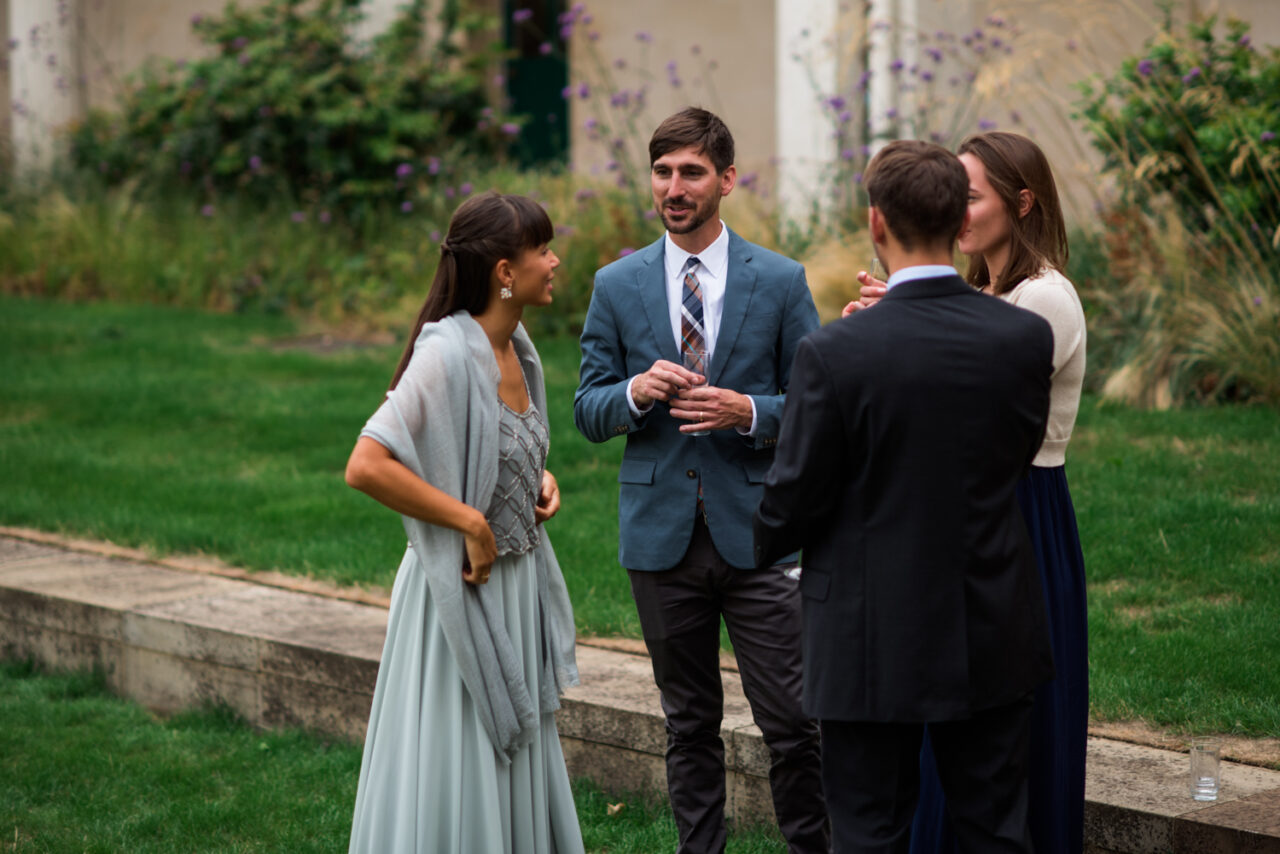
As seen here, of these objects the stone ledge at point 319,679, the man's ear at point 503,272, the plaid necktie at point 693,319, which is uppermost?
the man's ear at point 503,272

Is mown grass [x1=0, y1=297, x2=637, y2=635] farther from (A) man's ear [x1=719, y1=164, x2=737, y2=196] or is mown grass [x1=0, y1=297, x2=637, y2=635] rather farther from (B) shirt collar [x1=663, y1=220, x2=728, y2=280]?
(A) man's ear [x1=719, y1=164, x2=737, y2=196]

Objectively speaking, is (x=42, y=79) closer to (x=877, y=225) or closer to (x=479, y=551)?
(x=479, y=551)

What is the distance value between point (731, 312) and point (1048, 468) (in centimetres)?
93

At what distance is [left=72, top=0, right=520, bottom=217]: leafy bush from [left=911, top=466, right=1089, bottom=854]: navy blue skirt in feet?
37.1

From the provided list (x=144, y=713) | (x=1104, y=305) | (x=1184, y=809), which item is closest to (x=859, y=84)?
(x=1104, y=305)

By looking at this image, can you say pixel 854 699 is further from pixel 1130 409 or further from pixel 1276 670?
pixel 1130 409

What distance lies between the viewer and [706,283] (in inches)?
149

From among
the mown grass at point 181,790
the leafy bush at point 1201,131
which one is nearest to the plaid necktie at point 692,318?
the mown grass at point 181,790

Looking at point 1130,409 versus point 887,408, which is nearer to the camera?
point 887,408

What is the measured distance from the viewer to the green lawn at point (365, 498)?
4.92 m

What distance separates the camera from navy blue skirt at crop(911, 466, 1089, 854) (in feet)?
10.7

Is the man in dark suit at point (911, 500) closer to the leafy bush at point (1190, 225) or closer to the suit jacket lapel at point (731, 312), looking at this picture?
the suit jacket lapel at point (731, 312)

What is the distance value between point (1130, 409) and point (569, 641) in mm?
5526

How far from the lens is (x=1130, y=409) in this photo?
824cm
